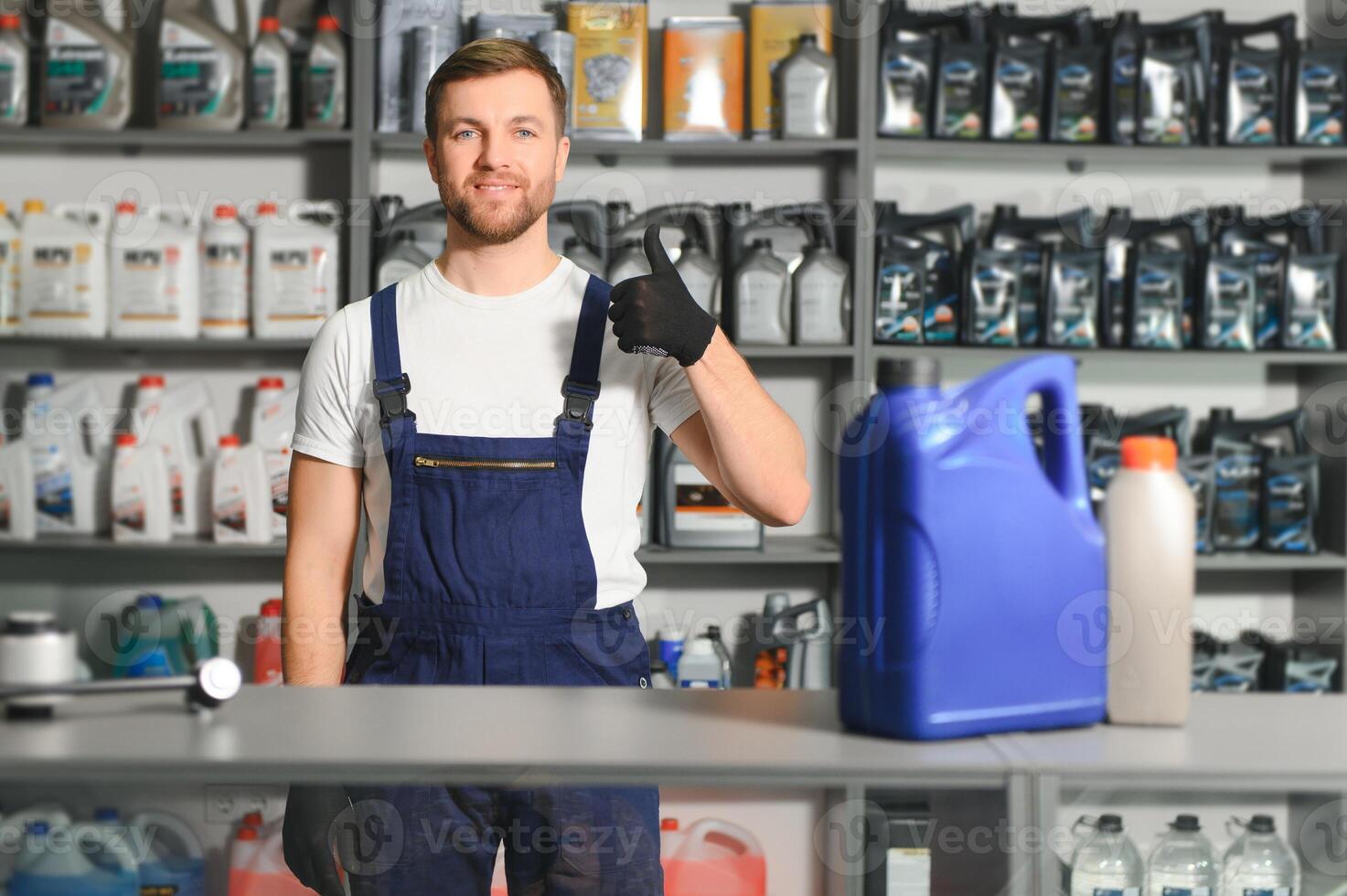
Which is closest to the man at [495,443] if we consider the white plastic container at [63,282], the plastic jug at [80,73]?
the white plastic container at [63,282]

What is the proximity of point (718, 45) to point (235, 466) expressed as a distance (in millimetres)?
1552

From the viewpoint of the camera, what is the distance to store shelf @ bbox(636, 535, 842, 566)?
2.99 meters

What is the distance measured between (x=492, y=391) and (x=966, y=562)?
84 cm

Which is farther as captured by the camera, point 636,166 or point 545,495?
point 636,166

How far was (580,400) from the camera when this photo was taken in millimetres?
1659

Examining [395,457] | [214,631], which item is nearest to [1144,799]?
[395,457]

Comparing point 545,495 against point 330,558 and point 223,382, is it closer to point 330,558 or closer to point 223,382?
Answer: point 330,558

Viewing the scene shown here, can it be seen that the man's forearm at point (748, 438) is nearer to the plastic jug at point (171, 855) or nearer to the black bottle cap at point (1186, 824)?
the black bottle cap at point (1186, 824)

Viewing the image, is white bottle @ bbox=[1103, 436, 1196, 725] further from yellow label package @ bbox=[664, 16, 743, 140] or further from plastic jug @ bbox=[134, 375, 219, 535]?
plastic jug @ bbox=[134, 375, 219, 535]

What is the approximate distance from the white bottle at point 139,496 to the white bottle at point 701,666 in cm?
129

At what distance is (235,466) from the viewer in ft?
9.96

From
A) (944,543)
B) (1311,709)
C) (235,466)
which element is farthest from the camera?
(235,466)

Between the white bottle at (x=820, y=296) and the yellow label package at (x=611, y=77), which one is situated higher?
the yellow label package at (x=611, y=77)

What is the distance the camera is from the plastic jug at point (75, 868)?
957 mm
